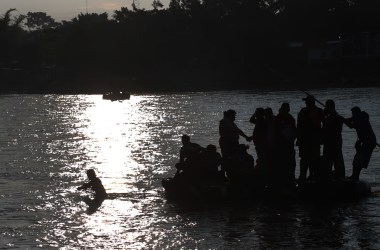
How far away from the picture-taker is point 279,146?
65.8 feet

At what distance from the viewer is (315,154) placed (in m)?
20.3

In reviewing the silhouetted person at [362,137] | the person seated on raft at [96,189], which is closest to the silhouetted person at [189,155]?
the person seated on raft at [96,189]

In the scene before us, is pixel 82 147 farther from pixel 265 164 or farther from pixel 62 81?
pixel 62 81

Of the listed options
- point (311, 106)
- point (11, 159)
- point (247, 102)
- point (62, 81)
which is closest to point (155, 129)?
point (11, 159)

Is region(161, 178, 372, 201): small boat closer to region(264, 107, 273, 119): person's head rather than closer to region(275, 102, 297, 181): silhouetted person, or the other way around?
region(275, 102, 297, 181): silhouetted person

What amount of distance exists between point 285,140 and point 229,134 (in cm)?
115

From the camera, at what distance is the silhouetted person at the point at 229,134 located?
65.5ft

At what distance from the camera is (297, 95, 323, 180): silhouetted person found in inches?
790

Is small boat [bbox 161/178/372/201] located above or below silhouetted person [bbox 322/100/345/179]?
below

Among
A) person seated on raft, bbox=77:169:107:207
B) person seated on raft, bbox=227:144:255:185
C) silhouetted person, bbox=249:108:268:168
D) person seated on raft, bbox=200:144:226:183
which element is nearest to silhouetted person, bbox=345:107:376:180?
silhouetted person, bbox=249:108:268:168

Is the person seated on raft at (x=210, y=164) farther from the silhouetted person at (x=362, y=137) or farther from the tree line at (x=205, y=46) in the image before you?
the tree line at (x=205, y=46)

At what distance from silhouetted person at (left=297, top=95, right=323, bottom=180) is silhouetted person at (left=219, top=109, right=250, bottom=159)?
1.19m

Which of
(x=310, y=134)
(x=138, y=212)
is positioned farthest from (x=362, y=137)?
(x=138, y=212)

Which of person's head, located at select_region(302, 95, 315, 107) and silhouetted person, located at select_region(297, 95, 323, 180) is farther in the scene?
silhouetted person, located at select_region(297, 95, 323, 180)
